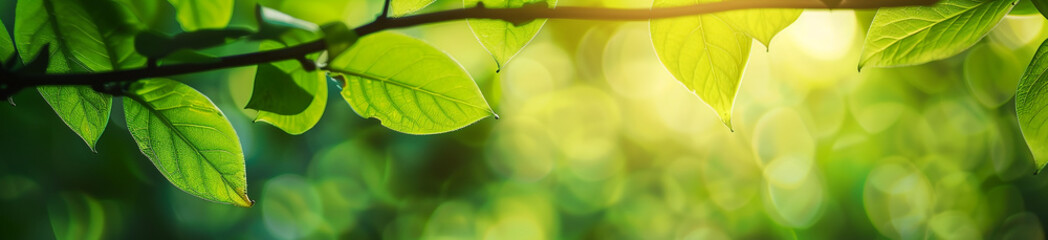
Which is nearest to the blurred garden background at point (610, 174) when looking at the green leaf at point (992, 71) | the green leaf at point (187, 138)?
the green leaf at point (992, 71)

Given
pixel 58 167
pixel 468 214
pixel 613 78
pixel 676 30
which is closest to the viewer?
pixel 676 30

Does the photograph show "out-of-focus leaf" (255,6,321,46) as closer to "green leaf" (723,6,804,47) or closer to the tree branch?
the tree branch

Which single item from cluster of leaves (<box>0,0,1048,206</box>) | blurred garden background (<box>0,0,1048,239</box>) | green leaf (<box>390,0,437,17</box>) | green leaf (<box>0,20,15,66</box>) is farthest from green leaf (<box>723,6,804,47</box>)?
blurred garden background (<box>0,0,1048,239</box>)

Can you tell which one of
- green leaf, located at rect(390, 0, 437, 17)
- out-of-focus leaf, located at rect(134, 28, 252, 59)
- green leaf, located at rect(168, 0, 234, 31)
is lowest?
green leaf, located at rect(390, 0, 437, 17)

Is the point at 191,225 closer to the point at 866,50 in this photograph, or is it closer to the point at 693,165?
the point at 693,165

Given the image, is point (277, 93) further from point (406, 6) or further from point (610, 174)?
point (610, 174)

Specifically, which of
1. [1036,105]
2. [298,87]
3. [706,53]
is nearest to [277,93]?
[298,87]

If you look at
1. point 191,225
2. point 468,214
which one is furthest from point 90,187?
point 468,214
